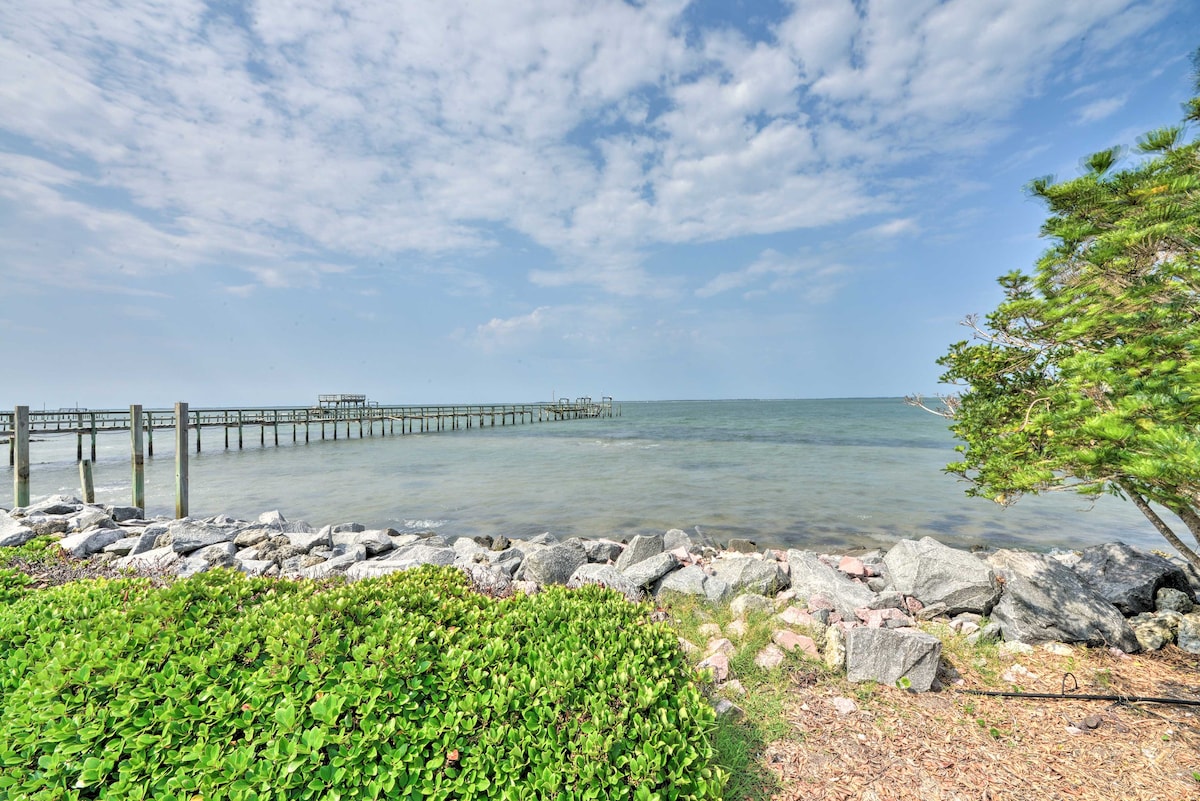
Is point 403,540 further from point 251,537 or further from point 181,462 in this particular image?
point 181,462

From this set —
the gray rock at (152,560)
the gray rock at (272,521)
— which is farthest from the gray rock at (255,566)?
the gray rock at (272,521)

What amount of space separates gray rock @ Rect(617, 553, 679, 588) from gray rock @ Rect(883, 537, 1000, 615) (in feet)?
10.2

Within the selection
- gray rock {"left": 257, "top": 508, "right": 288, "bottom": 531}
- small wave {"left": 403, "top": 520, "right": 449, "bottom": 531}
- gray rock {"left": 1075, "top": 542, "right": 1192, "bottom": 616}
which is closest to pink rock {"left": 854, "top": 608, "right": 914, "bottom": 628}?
gray rock {"left": 1075, "top": 542, "right": 1192, "bottom": 616}

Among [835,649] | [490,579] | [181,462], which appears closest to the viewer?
[835,649]

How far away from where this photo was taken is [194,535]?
9.16 metres

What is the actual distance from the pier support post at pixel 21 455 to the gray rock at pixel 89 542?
5.88m

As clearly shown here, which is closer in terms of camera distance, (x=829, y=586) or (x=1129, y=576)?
(x=1129, y=576)

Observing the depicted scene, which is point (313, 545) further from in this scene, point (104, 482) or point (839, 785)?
point (104, 482)

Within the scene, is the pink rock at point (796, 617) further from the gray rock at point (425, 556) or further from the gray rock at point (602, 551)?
the gray rock at point (425, 556)

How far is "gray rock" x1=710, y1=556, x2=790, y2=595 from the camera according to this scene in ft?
23.0

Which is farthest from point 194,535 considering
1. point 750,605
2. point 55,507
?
→ point 750,605

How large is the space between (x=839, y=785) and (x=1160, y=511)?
19391mm

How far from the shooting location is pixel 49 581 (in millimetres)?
5938

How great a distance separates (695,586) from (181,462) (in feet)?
43.4
